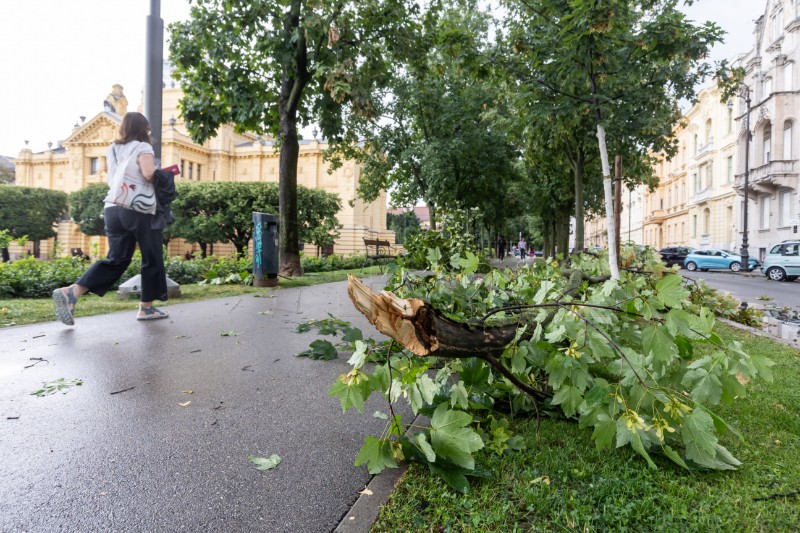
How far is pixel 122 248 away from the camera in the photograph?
5344 mm

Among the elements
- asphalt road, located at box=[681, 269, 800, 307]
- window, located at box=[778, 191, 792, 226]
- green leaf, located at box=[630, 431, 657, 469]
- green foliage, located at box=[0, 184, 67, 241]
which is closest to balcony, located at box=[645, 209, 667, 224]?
window, located at box=[778, 191, 792, 226]

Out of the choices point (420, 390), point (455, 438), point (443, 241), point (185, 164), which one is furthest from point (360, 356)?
point (185, 164)

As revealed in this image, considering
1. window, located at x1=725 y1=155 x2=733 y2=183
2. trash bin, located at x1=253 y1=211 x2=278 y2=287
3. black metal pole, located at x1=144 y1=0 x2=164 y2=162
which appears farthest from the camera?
window, located at x1=725 y1=155 x2=733 y2=183

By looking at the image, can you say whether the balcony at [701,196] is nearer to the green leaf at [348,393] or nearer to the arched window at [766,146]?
the arched window at [766,146]

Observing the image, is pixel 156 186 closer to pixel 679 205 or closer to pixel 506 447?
pixel 506 447

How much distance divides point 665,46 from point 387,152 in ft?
65.9

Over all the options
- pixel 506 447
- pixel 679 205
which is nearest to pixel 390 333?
pixel 506 447

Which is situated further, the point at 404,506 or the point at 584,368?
the point at 584,368

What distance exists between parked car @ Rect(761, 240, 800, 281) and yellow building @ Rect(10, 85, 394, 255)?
35474mm

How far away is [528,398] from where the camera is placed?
8.68 ft

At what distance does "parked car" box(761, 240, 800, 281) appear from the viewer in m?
20.3

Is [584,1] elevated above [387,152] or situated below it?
below

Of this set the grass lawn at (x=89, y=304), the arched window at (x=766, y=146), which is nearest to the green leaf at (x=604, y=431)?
the grass lawn at (x=89, y=304)

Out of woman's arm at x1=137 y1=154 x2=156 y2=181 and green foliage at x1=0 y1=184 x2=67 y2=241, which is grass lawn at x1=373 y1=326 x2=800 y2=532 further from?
green foliage at x1=0 y1=184 x2=67 y2=241
